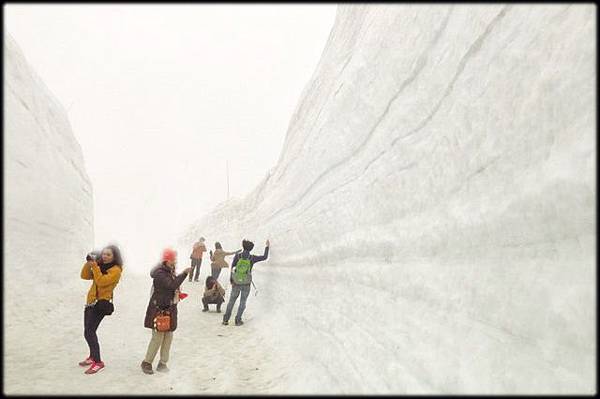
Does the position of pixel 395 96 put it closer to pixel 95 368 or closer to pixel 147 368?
pixel 147 368

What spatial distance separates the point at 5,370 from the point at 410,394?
194 inches

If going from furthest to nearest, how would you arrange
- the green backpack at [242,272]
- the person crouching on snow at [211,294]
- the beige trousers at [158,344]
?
the person crouching on snow at [211,294], the green backpack at [242,272], the beige trousers at [158,344]

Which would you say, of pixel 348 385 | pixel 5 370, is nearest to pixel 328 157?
pixel 348 385

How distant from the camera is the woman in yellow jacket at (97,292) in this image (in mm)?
5281

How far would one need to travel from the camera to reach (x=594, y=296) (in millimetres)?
2109

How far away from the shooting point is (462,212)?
3338 mm

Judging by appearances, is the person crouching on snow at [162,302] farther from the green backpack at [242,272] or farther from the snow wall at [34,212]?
the green backpack at [242,272]

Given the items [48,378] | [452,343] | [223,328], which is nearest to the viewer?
[452,343]

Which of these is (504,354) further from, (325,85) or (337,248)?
(325,85)

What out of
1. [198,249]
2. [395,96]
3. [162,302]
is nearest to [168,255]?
[162,302]

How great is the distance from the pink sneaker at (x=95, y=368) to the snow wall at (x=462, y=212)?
2.62 meters

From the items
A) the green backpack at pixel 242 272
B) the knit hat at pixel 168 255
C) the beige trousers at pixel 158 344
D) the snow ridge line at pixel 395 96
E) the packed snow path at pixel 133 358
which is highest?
the snow ridge line at pixel 395 96

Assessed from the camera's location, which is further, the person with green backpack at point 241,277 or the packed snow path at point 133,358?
the person with green backpack at point 241,277

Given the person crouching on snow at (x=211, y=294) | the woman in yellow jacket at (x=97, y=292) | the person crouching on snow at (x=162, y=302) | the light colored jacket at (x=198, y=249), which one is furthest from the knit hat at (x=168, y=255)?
the light colored jacket at (x=198, y=249)
